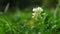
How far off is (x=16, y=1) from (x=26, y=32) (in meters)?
1.40

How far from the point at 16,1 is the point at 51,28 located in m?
1.48

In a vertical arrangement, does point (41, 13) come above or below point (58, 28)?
above

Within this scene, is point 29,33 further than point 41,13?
No

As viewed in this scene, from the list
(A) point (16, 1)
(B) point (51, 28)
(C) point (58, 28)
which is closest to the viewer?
(B) point (51, 28)

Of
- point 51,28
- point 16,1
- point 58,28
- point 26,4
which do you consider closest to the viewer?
point 51,28

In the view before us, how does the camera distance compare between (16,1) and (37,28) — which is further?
(16,1)

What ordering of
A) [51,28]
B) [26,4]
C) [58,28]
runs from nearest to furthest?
[51,28], [58,28], [26,4]

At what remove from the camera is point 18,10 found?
2.92m

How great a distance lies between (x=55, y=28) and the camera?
60.0 inches

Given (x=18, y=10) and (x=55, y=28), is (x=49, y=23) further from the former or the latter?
(x=18, y=10)

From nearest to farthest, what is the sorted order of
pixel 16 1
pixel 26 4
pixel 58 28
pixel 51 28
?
1. pixel 51 28
2. pixel 58 28
3. pixel 16 1
4. pixel 26 4

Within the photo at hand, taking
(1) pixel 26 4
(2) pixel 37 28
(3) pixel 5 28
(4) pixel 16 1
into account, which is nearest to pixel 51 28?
(2) pixel 37 28

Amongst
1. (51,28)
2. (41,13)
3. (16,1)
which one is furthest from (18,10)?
(51,28)

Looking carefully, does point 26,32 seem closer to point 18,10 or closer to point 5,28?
point 5,28
